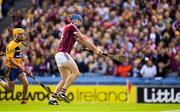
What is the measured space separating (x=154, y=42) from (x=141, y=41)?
53 centimetres

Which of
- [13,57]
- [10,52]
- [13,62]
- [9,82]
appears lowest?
[9,82]

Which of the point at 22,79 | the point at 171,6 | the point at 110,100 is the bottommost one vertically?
the point at 110,100

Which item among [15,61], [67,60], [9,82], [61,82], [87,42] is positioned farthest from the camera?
[9,82]

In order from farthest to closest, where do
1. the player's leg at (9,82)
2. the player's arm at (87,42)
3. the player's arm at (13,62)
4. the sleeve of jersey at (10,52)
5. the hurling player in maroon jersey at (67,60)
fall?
the player's leg at (9,82) < the sleeve of jersey at (10,52) < the player's arm at (13,62) < the hurling player in maroon jersey at (67,60) < the player's arm at (87,42)

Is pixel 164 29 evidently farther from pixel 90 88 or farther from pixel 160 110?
pixel 160 110

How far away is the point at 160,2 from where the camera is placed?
28500 mm

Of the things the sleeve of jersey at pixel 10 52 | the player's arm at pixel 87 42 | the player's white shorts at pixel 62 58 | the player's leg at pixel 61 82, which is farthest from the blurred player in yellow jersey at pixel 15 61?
the player's arm at pixel 87 42

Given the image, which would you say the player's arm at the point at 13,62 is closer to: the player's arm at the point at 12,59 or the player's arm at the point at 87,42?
the player's arm at the point at 12,59

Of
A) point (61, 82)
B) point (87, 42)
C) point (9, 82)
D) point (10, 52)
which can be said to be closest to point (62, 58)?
point (61, 82)

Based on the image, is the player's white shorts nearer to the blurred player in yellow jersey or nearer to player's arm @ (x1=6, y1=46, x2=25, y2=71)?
the blurred player in yellow jersey

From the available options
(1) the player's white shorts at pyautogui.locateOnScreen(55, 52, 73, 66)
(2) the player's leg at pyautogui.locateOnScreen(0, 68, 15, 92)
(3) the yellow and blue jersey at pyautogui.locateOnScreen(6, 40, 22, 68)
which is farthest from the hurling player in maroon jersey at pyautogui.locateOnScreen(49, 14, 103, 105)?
(2) the player's leg at pyautogui.locateOnScreen(0, 68, 15, 92)

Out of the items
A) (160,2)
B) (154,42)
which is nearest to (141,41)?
(154,42)

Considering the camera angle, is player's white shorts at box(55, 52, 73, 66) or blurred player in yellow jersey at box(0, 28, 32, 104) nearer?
player's white shorts at box(55, 52, 73, 66)

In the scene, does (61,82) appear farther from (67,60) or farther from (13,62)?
(13,62)
